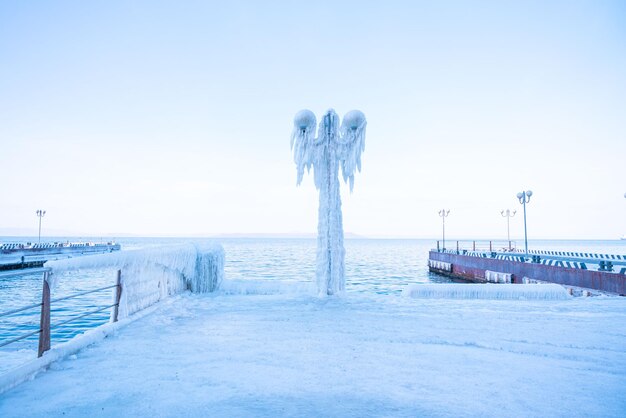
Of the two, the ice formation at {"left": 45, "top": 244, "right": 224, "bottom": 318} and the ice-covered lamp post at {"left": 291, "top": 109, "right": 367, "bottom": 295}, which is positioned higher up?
the ice-covered lamp post at {"left": 291, "top": 109, "right": 367, "bottom": 295}

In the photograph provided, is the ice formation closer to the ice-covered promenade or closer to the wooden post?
A: the wooden post

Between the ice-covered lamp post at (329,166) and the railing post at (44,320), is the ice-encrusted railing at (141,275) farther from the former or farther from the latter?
the ice-covered lamp post at (329,166)

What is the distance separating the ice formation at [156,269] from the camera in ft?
18.0

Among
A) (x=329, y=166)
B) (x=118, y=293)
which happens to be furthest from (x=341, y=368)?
(x=329, y=166)

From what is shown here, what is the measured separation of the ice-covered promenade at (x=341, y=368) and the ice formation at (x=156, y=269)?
2.52ft

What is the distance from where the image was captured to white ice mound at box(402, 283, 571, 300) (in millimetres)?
10148

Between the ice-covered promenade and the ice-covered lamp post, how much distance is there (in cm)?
262

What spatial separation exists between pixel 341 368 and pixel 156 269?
646 centimetres

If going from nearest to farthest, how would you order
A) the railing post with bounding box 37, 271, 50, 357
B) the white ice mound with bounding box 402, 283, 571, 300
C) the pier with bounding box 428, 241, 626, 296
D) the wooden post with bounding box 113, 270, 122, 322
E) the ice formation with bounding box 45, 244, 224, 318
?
1. the railing post with bounding box 37, 271, 50, 357
2. the ice formation with bounding box 45, 244, 224, 318
3. the wooden post with bounding box 113, 270, 122, 322
4. the white ice mound with bounding box 402, 283, 571, 300
5. the pier with bounding box 428, 241, 626, 296

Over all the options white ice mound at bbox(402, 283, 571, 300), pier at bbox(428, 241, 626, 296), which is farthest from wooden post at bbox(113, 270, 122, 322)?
pier at bbox(428, 241, 626, 296)

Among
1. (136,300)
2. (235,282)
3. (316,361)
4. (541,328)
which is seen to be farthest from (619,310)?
(136,300)

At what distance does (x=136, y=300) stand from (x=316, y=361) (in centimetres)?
496


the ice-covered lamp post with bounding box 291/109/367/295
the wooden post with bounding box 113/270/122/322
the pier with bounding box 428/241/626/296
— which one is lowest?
the pier with bounding box 428/241/626/296

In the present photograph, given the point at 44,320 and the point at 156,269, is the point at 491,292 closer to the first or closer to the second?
the point at 156,269
